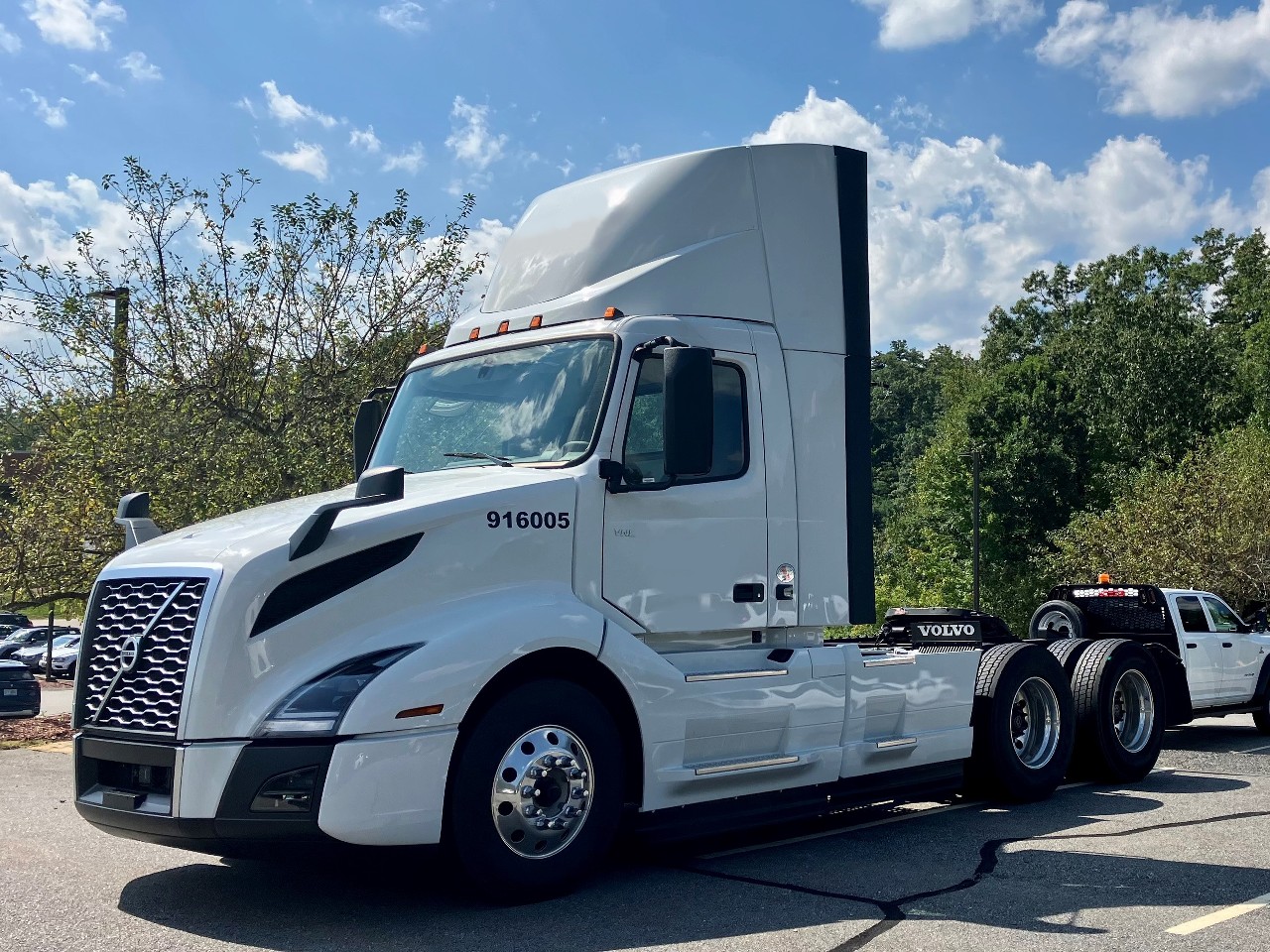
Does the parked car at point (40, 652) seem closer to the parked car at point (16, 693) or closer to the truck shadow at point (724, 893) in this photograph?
the parked car at point (16, 693)

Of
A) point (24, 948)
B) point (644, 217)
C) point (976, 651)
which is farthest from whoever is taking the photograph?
point (976, 651)

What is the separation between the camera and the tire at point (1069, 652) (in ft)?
35.4

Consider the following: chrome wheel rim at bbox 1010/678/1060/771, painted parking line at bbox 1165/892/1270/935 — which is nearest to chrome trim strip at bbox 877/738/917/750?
chrome wheel rim at bbox 1010/678/1060/771

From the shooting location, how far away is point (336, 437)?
1600 cm

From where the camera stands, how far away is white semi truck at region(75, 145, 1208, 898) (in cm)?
562

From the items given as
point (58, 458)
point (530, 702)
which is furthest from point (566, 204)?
point (58, 458)

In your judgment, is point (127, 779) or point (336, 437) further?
point (336, 437)

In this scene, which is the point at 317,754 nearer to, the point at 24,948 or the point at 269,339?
the point at 24,948

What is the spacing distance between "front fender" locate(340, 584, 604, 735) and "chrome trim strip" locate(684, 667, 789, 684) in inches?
28.0

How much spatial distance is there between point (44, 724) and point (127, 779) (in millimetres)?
11981

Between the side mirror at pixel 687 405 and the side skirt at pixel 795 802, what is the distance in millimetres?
1882

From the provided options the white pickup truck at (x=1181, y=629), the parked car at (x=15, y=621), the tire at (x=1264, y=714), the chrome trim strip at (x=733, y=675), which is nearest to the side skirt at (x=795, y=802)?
the chrome trim strip at (x=733, y=675)

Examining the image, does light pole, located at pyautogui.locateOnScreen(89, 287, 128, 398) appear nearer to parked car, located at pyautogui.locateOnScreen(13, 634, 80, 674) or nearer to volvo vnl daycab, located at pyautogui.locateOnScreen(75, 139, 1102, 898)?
volvo vnl daycab, located at pyautogui.locateOnScreen(75, 139, 1102, 898)

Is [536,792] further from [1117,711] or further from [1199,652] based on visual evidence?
[1199,652]
